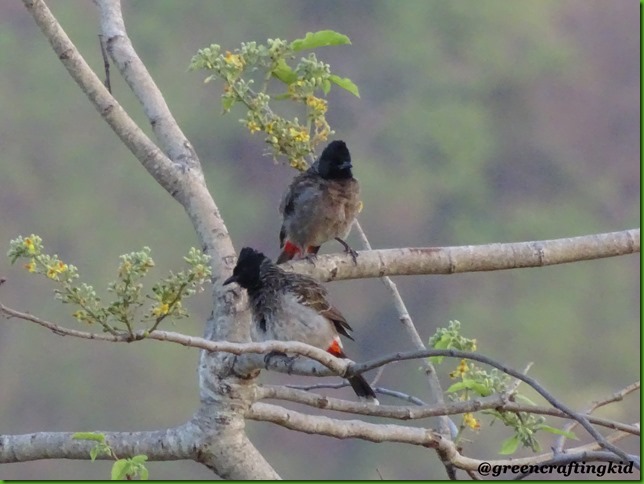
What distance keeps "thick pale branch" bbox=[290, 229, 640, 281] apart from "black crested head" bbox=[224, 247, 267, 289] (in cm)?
41

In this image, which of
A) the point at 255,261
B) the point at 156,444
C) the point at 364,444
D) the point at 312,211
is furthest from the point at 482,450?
the point at 156,444

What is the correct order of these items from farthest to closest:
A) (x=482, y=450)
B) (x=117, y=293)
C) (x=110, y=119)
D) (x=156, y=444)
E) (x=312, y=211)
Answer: (x=482, y=450) < (x=312, y=211) < (x=110, y=119) < (x=156, y=444) < (x=117, y=293)

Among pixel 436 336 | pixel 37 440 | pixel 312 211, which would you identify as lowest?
pixel 37 440

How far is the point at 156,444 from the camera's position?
296cm

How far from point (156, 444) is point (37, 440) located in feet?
1.20

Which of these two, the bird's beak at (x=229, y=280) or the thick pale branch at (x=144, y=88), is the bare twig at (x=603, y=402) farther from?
the thick pale branch at (x=144, y=88)

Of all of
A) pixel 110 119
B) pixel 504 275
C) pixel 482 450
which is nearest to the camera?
pixel 110 119

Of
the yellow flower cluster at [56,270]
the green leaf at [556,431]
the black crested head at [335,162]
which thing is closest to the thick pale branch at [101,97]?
the yellow flower cluster at [56,270]

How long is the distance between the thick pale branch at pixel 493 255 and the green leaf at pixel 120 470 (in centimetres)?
132

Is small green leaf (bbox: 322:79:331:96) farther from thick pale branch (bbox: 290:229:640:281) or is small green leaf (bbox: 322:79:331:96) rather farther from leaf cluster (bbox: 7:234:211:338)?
leaf cluster (bbox: 7:234:211:338)

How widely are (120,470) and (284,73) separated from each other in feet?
5.08

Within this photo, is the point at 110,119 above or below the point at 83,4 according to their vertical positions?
below

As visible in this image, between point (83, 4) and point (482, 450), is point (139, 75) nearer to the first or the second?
point (482, 450)

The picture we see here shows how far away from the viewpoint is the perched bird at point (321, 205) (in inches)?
209
